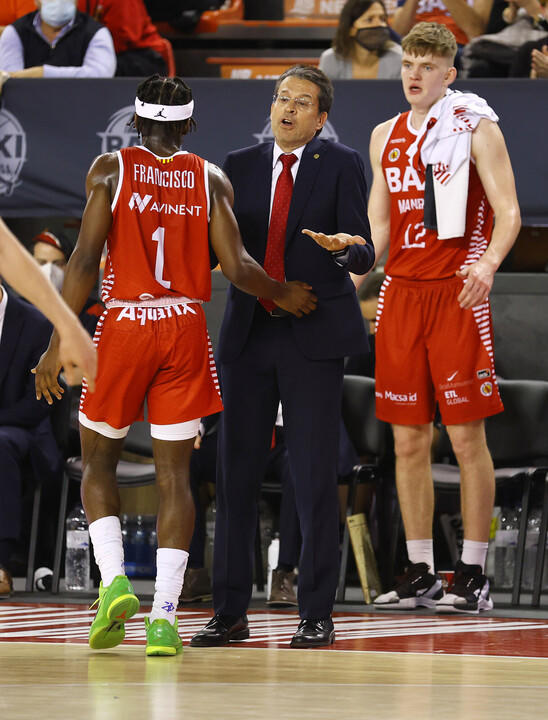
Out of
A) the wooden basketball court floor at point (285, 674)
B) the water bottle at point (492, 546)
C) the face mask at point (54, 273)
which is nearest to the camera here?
the wooden basketball court floor at point (285, 674)

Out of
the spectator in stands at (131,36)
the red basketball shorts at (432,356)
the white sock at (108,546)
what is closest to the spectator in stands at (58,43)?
the spectator in stands at (131,36)

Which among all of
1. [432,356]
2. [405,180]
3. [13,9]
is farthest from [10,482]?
[13,9]

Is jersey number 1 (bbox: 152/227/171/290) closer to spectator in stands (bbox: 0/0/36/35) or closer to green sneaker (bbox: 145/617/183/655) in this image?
green sneaker (bbox: 145/617/183/655)

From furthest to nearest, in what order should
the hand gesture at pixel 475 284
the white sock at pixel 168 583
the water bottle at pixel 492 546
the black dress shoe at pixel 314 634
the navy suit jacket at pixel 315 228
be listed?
the water bottle at pixel 492 546 < the hand gesture at pixel 475 284 < the navy suit jacket at pixel 315 228 < the black dress shoe at pixel 314 634 < the white sock at pixel 168 583

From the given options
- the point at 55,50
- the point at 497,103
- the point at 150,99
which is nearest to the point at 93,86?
the point at 55,50

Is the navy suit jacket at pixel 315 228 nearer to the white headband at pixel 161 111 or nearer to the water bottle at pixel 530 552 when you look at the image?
the white headband at pixel 161 111

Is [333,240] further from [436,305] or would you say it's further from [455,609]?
[455,609]

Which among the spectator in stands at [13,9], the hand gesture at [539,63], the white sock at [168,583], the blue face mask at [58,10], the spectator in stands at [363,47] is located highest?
the spectator in stands at [13,9]

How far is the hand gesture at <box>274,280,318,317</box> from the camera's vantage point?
410 cm

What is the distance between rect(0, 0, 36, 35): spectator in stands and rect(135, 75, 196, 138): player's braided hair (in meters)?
5.60

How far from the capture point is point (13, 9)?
9.28 meters

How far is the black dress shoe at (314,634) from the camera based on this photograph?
4059 mm

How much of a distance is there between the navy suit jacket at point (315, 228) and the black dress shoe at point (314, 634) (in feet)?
2.87

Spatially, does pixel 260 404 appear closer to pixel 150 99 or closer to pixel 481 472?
pixel 150 99
